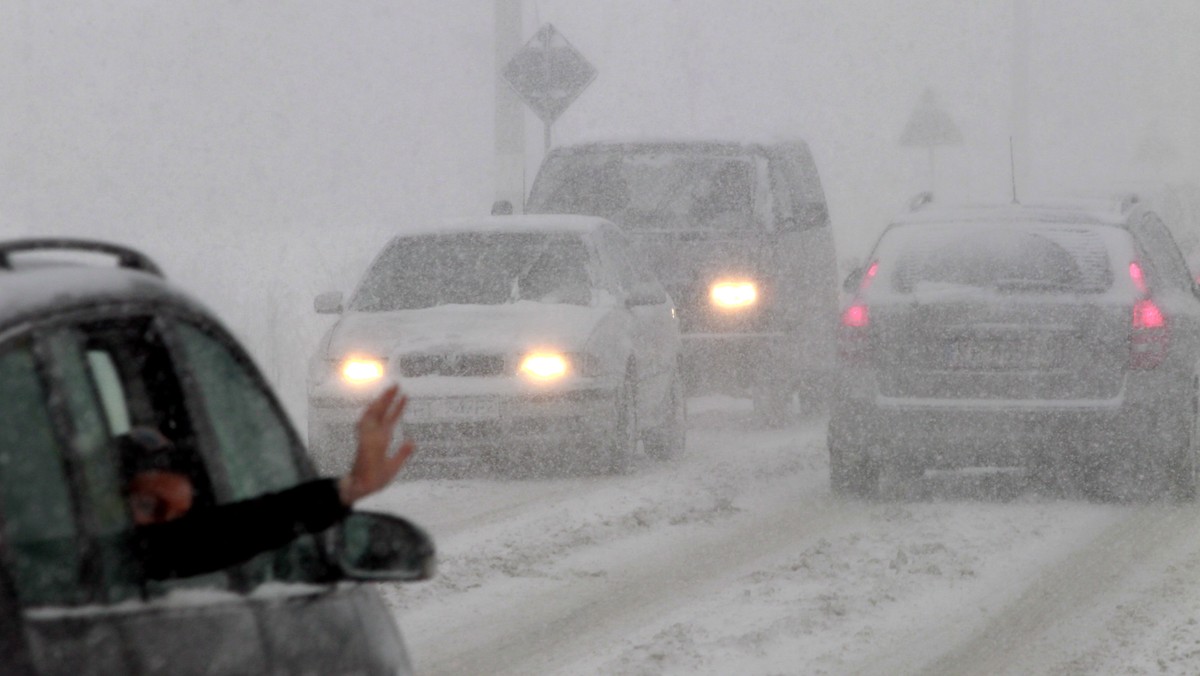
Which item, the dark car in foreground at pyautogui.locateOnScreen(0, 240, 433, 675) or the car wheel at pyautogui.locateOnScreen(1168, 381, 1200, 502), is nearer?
the dark car in foreground at pyautogui.locateOnScreen(0, 240, 433, 675)

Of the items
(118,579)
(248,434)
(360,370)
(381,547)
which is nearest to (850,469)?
(360,370)

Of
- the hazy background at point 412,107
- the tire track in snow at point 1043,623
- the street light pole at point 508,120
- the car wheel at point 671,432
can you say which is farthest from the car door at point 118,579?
the street light pole at point 508,120

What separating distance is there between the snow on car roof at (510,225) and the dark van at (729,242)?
Result: 6.06 feet

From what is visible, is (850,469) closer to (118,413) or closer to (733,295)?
(733,295)

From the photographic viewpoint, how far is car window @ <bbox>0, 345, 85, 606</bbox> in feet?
8.57

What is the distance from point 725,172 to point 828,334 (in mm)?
1452

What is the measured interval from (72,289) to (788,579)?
621cm

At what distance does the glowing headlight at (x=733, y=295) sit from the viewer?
1540cm

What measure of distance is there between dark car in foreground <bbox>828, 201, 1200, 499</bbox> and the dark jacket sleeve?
853cm

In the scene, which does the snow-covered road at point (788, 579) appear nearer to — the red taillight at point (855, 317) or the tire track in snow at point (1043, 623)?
the tire track in snow at point (1043, 623)

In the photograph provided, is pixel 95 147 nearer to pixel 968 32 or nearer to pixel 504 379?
pixel 504 379

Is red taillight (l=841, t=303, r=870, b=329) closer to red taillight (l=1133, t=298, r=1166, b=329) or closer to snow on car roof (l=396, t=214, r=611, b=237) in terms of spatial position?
red taillight (l=1133, t=298, r=1166, b=329)

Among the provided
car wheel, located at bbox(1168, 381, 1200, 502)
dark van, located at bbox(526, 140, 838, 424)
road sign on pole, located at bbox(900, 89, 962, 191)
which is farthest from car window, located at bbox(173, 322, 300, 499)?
road sign on pole, located at bbox(900, 89, 962, 191)

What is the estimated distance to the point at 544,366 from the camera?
40.1 feet
